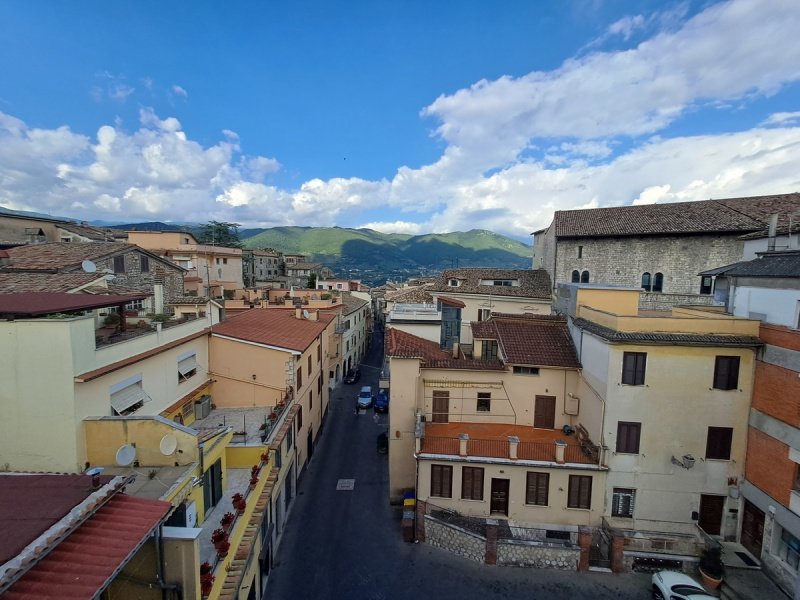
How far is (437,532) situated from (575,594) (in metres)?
5.53

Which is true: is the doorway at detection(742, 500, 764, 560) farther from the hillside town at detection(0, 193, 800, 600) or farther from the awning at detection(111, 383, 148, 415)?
the awning at detection(111, 383, 148, 415)

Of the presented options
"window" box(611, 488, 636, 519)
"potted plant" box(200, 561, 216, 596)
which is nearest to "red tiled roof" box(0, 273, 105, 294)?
"potted plant" box(200, 561, 216, 596)

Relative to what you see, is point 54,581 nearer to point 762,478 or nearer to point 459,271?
point 762,478

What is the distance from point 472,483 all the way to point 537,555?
141 inches

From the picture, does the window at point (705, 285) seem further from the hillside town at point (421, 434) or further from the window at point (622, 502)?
the window at point (622, 502)

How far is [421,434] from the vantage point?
17.0 metres

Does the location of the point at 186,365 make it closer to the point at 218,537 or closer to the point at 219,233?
the point at 218,537

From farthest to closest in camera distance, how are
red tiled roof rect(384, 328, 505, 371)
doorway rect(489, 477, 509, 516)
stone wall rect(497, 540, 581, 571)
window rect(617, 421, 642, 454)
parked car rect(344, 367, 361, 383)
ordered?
parked car rect(344, 367, 361, 383), red tiled roof rect(384, 328, 505, 371), doorway rect(489, 477, 509, 516), window rect(617, 421, 642, 454), stone wall rect(497, 540, 581, 571)

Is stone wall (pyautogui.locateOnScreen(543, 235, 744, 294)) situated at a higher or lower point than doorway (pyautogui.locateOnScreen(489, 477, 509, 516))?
higher

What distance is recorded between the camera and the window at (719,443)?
625 inches

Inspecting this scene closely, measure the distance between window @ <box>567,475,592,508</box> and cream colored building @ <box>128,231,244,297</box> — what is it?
107 feet

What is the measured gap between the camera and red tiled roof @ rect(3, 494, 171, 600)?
4.62 meters

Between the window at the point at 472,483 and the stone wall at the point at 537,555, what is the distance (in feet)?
6.53

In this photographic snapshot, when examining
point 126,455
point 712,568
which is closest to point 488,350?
point 712,568
